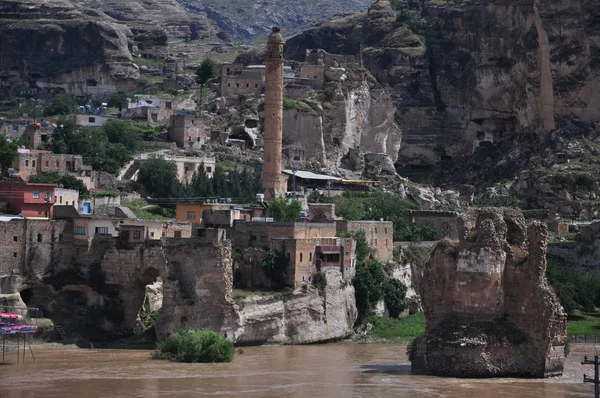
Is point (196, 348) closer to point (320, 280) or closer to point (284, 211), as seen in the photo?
point (320, 280)

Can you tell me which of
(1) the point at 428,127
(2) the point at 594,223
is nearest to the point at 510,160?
(1) the point at 428,127

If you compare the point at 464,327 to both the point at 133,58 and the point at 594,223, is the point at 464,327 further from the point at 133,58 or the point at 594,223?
the point at 133,58

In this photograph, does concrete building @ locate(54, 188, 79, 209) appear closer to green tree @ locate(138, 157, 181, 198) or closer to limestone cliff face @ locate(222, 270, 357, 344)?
green tree @ locate(138, 157, 181, 198)

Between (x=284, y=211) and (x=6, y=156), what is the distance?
13807 millimetres

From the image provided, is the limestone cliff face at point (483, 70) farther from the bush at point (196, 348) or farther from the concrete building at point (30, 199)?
the bush at point (196, 348)

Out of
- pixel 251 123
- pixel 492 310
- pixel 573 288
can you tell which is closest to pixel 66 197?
pixel 492 310

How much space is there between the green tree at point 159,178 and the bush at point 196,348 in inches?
865

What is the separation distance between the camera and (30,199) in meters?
67.1

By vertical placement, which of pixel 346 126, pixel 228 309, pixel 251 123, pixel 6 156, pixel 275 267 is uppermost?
pixel 346 126

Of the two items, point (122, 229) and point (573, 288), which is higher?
point (122, 229)

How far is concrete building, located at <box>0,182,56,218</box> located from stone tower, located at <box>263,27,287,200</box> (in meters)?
17.0

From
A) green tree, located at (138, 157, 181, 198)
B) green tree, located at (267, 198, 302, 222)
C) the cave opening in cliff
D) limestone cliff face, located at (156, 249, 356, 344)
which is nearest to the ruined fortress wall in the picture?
limestone cliff face, located at (156, 249, 356, 344)

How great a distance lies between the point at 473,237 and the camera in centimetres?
5278

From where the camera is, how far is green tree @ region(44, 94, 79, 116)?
98.7m
